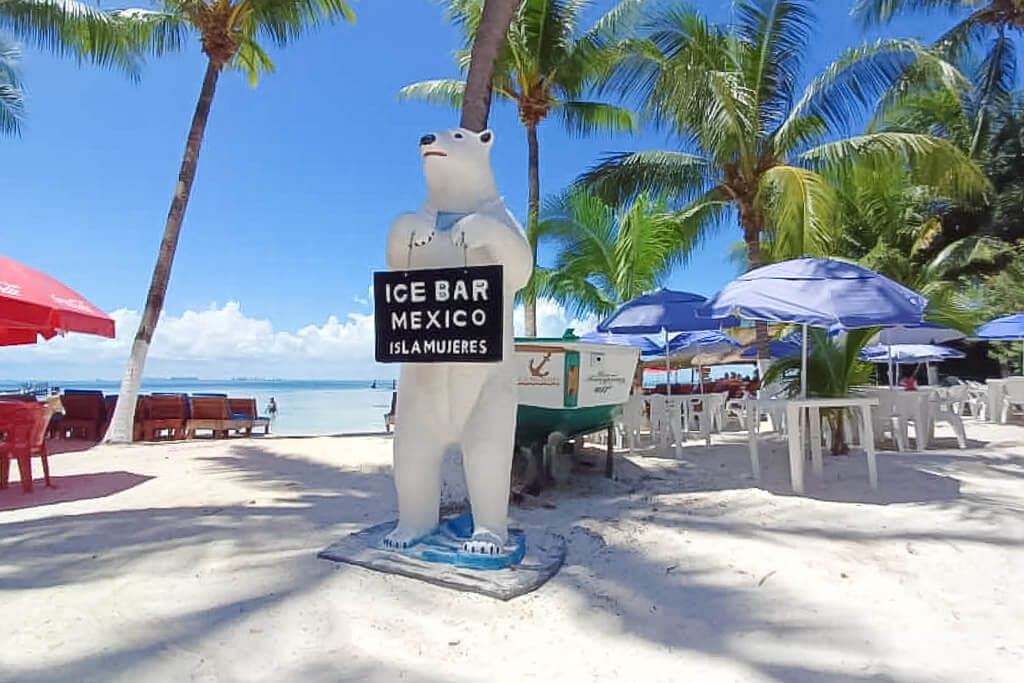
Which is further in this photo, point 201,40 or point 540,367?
point 201,40

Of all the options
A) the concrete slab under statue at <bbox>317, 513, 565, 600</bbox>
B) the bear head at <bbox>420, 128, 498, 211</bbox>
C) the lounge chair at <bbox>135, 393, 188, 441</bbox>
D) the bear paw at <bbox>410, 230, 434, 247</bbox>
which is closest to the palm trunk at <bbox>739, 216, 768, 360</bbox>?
the concrete slab under statue at <bbox>317, 513, 565, 600</bbox>

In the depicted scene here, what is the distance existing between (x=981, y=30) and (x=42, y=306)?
17679 millimetres

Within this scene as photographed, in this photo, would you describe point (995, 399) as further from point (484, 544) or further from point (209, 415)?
point (209, 415)

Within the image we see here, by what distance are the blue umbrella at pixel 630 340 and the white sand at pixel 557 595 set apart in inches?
168

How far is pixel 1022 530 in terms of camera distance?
390 cm

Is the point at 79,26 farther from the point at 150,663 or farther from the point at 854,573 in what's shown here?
the point at 854,573

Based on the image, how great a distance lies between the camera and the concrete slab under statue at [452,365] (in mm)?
3184

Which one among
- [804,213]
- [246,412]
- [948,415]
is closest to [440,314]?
[804,213]

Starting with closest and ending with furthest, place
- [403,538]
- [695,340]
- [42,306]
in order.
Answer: [403,538]
[42,306]
[695,340]

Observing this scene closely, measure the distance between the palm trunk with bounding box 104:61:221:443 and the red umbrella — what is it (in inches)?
151

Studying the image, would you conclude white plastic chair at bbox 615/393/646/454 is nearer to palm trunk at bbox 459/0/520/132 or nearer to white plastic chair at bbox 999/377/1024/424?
palm trunk at bbox 459/0/520/132

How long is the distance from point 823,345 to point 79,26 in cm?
1230

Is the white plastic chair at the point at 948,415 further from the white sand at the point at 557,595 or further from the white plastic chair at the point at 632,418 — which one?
the white plastic chair at the point at 632,418

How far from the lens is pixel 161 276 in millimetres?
9531
